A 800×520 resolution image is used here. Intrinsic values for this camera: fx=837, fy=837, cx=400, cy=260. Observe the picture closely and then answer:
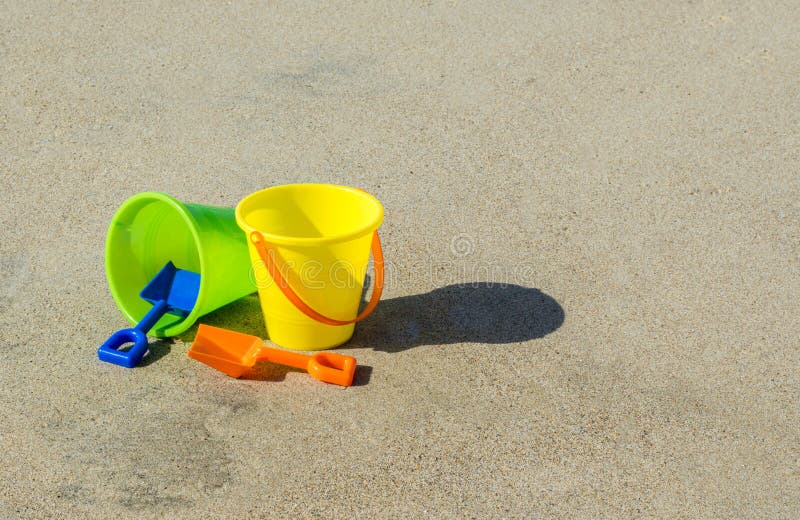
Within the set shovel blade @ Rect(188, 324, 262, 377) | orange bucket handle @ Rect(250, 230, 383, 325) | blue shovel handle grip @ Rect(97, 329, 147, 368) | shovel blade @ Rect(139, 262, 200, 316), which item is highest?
orange bucket handle @ Rect(250, 230, 383, 325)

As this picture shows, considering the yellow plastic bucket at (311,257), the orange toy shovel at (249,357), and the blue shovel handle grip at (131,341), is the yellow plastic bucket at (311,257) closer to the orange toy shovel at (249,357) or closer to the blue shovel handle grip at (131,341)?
the orange toy shovel at (249,357)

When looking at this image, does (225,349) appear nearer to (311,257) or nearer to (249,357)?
(249,357)

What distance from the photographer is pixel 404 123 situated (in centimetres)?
409

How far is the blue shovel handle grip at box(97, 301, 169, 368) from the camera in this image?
2.63 meters

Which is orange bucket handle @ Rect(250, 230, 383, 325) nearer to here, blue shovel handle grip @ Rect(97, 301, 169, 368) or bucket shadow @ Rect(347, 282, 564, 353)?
bucket shadow @ Rect(347, 282, 564, 353)

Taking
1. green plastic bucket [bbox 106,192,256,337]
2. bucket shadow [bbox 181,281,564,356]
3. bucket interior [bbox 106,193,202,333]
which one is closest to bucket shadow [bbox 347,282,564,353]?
bucket shadow [bbox 181,281,564,356]

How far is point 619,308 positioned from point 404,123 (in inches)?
62.6

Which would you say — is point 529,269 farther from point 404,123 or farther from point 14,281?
point 14,281

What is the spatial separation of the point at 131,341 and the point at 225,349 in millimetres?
348

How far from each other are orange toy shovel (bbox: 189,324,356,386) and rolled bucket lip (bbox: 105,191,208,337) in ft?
0.32

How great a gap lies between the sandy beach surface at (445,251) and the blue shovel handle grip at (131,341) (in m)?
0.05

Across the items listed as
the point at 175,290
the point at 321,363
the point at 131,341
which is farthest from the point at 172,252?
the point at 321,363

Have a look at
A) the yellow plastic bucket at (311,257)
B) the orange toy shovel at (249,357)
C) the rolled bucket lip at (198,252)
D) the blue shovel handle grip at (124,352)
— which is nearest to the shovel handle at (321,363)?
the orange toy shovel at (249,357)

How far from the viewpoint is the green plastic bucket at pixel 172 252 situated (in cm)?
263
